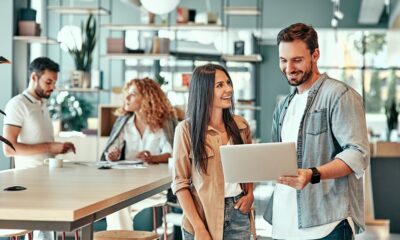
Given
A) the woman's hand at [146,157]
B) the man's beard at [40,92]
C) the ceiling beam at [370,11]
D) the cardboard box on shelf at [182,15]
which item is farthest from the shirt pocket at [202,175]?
the ceiling beam at [370,11]

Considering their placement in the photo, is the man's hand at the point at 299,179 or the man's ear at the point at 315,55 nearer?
the man's hand at the point at 299,179

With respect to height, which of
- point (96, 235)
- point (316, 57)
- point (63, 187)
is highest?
point (316, 57)

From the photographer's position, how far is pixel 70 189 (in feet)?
11.6

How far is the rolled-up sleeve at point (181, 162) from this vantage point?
10.8 feet

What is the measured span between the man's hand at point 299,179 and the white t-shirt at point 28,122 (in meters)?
3.08

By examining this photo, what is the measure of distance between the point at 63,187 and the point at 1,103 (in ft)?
14.2

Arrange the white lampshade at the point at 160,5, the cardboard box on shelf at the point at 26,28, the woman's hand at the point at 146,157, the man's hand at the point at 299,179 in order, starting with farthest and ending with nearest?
the white lampshade at the point at 160,5
the cardboard box on shelf at the point at 26,28
the woman's hand at the point at 146,157
the man's hand at the point at 299,179

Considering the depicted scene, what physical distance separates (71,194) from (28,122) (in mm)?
2391

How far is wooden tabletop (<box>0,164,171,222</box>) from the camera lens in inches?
111

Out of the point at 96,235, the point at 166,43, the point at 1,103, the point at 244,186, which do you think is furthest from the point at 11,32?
the point at 244,186

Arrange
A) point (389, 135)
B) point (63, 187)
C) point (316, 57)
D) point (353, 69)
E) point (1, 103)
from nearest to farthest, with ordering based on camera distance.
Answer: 1. point (316, 57)
2. point (63, 187)
3. point (1, 103)
4. point (389, 135)
5. point (353, 69)

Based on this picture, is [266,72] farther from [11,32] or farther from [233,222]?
[233,222]

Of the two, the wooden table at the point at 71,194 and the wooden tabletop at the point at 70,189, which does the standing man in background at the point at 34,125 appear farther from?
the wooden table at the point at 71,194

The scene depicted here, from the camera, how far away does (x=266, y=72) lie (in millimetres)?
18875
